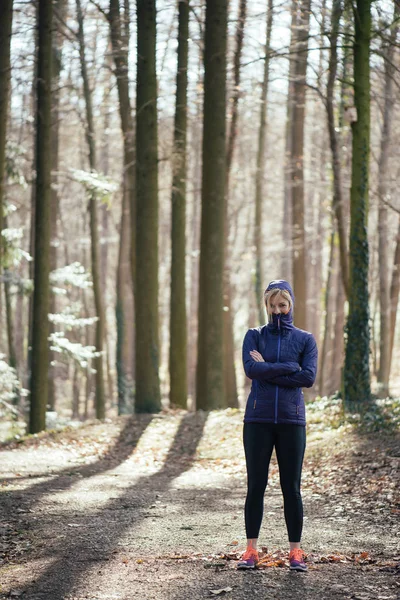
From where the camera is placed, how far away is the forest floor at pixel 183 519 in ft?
17.6

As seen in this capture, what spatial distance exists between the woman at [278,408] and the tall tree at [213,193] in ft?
32.5

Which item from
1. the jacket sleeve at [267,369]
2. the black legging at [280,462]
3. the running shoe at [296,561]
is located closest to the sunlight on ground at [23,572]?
the black legging at [280,462]

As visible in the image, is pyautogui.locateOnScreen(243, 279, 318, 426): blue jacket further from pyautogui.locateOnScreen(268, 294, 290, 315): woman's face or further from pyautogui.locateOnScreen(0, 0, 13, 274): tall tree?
pyautogui.locateOnScreen(0, 0, 13, 274): tall tree

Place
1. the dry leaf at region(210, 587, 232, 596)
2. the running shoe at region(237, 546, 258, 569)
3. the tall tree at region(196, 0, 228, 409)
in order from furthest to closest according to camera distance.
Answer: the tall tree at region(196, 0, 228, 409)
the running shoe at region(237, 546, 258, 569)
the dry leaf at region(210, 587, 232, 596)

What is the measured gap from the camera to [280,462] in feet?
18.5

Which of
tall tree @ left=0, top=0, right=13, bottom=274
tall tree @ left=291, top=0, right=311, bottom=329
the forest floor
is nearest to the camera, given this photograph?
the forest floor

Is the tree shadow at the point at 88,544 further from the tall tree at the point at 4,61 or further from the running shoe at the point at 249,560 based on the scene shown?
the tall tree at the point at 4,61

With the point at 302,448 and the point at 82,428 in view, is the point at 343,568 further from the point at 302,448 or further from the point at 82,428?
the point at 82,428

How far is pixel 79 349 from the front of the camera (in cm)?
1778

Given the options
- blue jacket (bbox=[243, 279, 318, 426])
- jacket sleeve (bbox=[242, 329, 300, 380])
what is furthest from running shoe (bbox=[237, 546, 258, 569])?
jacket sleeve (bbox=[242, 329, 300, 380])

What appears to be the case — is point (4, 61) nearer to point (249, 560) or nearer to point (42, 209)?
point (42, 209)

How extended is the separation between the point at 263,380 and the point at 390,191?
17347 millimetres

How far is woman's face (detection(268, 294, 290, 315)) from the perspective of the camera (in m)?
5.66

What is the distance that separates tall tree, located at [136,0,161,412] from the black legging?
33.5 feet
